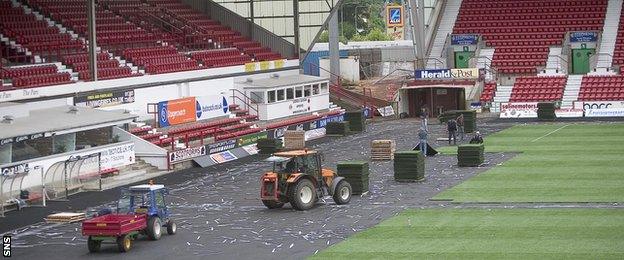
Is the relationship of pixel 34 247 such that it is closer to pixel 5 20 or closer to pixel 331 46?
pixel 5 20

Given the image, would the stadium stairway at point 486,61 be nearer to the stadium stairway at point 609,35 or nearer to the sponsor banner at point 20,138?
the stadium stairway at point 609,35

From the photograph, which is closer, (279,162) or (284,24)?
(279,162)

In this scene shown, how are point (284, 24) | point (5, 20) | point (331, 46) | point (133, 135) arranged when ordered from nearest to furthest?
point (133, 135) < point (5, 20) < point (284, 24) < point (331, 46)

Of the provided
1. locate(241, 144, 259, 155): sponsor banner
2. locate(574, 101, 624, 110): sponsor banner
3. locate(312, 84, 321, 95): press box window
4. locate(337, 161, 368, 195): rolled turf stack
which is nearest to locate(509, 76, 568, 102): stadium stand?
locate(574, 101, 624, 110): sponsor banner

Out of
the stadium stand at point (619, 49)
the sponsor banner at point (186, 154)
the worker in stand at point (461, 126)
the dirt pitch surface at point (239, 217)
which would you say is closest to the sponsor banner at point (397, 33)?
the stadium stand at point (619, 49)

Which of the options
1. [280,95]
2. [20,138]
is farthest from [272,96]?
[20,138]

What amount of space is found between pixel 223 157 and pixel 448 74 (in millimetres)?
23395

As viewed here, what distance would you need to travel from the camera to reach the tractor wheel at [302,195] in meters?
36.8

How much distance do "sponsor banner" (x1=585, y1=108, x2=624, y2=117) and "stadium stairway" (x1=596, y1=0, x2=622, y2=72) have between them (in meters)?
8.51

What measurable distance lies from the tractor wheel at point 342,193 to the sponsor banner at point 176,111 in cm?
1733

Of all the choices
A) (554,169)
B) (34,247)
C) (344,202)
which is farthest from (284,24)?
(34,247)

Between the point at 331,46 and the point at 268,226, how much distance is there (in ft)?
146

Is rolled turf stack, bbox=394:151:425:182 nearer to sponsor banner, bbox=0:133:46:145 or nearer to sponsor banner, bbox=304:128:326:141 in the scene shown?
sponsor banner, bbox=0:133:46:145

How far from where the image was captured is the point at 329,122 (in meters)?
63.1
